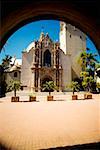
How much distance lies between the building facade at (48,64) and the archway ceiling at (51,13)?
127 ft

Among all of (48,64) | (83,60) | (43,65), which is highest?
(83,60)

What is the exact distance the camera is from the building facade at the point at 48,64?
45.8 m

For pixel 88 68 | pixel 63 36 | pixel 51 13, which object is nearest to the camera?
pixel 51 13

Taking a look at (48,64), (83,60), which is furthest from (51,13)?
(83,60)

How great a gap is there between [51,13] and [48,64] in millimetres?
42895

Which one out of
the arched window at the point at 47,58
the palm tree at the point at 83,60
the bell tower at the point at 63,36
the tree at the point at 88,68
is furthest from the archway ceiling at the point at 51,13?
the bell tower at the point at 63,36

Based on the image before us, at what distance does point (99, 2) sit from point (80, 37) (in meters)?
51.7

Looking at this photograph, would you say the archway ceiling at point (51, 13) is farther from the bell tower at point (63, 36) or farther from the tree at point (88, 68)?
the bell tower at point (63, 36)

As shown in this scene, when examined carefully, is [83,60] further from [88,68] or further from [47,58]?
[47,58]

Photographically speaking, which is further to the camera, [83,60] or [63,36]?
[63,36]

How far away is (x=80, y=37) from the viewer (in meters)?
54.5

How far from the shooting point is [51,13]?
16.8 ft

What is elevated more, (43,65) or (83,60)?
(83,60)

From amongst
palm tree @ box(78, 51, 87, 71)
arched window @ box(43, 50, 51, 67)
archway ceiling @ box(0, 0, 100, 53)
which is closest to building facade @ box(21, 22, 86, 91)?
arched window @ box(43, 50, 51, 67)
